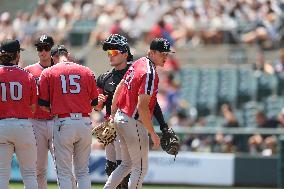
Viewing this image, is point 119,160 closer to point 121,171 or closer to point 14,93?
point 121,171

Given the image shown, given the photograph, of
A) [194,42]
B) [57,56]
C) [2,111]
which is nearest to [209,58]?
[194,42]

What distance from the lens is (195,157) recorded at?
17.8 m

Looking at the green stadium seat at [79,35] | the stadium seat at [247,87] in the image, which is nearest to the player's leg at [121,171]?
the stadium seat at [247,87]

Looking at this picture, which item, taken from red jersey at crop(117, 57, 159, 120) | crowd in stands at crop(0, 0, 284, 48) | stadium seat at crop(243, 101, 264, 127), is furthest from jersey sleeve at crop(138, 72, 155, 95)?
crowd in stands at crop(0, 0, 284, 48)

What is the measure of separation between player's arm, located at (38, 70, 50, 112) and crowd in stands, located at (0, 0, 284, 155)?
7521 mm

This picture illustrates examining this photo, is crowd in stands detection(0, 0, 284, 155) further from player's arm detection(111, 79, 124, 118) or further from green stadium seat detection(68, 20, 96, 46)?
player's arm detection(111, 79, 124, 118)

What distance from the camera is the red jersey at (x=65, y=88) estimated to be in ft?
34.7

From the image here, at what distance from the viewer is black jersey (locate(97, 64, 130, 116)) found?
11781 mm

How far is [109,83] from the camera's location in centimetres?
1183

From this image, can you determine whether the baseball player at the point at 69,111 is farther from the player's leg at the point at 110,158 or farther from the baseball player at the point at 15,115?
the player's leg at the point at 110,158

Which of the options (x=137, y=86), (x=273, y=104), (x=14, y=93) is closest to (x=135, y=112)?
(x=137, y=86)

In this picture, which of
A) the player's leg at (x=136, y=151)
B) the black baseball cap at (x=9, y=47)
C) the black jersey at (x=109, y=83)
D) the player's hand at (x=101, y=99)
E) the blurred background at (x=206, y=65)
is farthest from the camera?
the blurred background at (x=206, y=65)

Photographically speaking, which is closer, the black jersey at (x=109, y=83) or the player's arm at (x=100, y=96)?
the player's arm at (x=100, y=96)

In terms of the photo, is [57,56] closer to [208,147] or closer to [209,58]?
[208,147]
